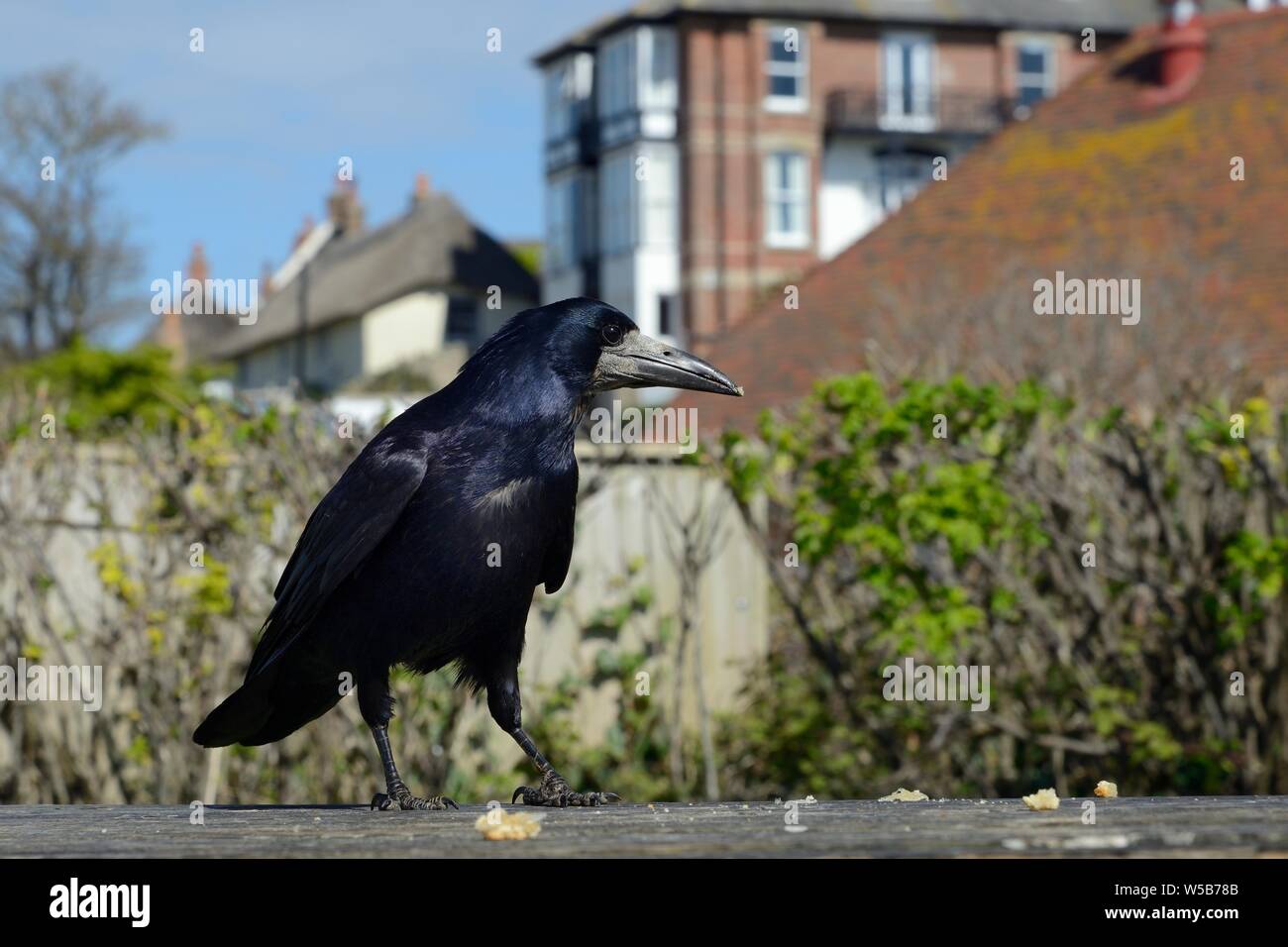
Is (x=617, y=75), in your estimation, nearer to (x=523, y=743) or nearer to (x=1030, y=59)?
(x=1030, y=59)

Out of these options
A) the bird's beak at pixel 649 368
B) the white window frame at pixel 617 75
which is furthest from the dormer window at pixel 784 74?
the bird's beak at pixel 649 368

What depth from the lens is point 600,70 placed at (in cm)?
5097

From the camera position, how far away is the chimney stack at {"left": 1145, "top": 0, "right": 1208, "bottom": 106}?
25703 mm

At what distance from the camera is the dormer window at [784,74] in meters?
47.8

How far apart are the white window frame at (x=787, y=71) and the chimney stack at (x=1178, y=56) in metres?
22.0

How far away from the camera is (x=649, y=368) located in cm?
462

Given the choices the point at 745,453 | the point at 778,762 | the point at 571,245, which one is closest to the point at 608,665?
the point at 778,762

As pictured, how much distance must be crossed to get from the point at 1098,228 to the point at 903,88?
88.6 ft

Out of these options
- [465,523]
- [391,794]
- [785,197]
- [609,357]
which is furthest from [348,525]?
[785,197]
